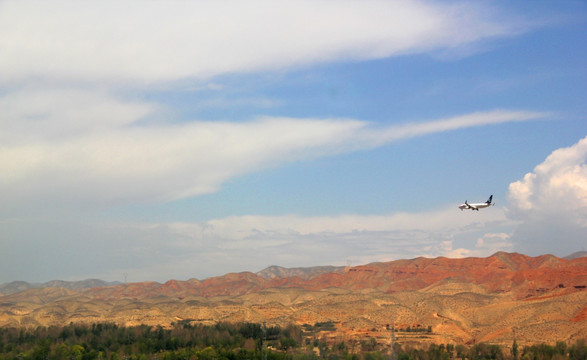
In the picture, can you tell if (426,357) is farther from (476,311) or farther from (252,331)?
(476,311)

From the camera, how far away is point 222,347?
147 m

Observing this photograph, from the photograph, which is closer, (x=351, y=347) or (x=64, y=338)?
(x=351, y=347)

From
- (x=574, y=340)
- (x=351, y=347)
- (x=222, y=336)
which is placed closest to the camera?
(x=574, y=340)

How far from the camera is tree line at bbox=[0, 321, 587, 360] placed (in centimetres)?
12900

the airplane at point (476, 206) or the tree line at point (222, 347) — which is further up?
the airplane at point (476, 206)

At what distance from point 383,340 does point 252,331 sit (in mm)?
36221

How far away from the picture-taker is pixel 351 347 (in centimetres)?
14862

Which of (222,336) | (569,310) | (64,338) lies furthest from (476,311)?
(64,338)

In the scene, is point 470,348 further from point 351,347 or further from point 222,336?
point 222,336

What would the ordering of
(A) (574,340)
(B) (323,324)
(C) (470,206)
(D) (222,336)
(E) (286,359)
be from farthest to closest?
(B) (323,324)
(D) (222,336)
(A) (574,340)
(E) (286,359)
(C) (470,206)

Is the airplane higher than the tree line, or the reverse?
the airplane

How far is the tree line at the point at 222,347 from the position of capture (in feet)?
423

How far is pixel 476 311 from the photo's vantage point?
7800 inches

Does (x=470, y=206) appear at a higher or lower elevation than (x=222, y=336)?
higher
